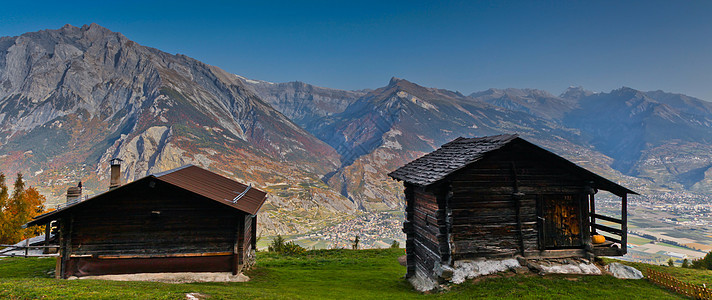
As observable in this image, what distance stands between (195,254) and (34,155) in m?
245

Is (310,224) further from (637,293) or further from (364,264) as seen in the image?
(637,293)

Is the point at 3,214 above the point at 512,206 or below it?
below

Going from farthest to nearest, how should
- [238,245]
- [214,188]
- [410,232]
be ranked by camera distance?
[410,232]
[214,188]
[238,245]

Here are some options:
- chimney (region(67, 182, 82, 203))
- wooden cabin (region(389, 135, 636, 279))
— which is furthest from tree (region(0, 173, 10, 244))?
wooden cabin (region(389, 135, 636, 279))

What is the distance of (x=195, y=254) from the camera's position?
16266 mm

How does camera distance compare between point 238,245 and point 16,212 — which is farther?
Result: point 16,212

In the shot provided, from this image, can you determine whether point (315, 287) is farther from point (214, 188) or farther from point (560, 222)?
point (560, 222)

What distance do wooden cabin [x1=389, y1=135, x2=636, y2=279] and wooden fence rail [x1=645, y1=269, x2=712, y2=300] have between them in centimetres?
160

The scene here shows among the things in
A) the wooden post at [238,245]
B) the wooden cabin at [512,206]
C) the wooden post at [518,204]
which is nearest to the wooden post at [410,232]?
the wooden cabin at [512,206]

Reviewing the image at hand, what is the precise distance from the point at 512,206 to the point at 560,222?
2.53 meters

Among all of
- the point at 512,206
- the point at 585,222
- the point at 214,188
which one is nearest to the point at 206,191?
the point at 214,188

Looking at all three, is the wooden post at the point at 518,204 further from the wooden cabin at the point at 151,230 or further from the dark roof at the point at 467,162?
the wooden cabin at the point at 151,230

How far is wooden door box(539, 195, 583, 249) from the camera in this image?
1555 centimetres

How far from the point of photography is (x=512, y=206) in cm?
1540
